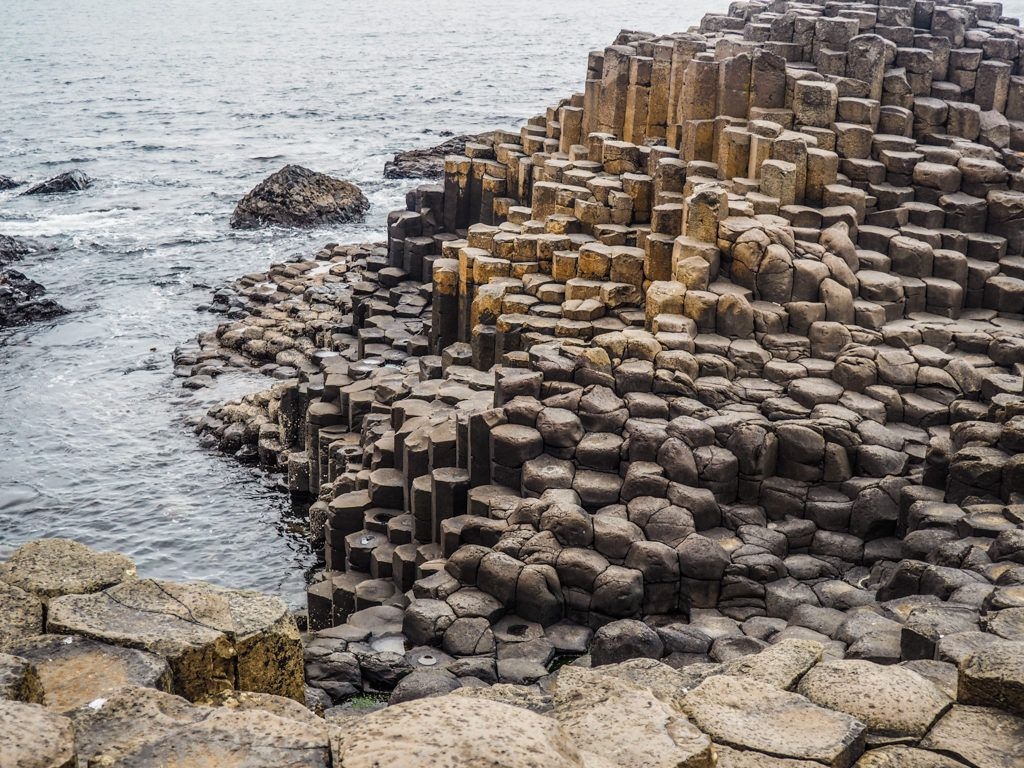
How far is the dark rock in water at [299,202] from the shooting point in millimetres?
43688

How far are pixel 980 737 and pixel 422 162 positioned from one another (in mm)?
47392

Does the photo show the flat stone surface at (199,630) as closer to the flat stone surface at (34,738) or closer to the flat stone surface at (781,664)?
the flat stone surface at (34,738)

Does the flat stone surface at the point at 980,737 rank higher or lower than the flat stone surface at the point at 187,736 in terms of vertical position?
lower

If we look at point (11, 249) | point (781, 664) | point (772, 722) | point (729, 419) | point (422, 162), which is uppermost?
point (772, 722)

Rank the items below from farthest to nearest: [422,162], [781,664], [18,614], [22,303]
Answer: [422,162]
[22,303]
[781,664]
[18,614]

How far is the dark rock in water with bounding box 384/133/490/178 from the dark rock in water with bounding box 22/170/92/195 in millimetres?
13585

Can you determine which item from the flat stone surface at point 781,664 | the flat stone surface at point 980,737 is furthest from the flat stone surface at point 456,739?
the flat stone surface at point 781,664

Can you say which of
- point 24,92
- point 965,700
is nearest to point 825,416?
point 965,700

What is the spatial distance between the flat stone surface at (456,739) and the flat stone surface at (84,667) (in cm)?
183

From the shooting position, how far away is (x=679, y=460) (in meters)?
16.0

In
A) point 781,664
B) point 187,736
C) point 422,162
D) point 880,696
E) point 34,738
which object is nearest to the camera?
point 34,738

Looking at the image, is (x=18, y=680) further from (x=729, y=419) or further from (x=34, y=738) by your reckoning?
(x=729, y=419)

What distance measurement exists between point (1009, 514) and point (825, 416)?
3.00 m

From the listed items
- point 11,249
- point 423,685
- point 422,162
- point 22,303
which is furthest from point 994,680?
point 422,162
